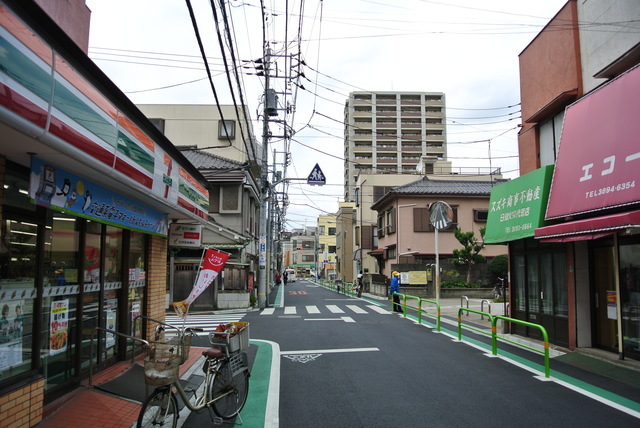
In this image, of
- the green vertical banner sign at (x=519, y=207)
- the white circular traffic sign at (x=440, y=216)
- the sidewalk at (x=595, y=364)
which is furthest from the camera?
the white circular traffic sign at (x=440, y=216)

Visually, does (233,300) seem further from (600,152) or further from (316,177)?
(600,152)

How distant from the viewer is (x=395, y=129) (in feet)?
249

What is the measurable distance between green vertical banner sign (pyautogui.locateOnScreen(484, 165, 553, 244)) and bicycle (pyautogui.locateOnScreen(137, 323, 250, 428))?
766 centimetres

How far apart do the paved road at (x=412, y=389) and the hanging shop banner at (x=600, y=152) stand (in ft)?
11.3

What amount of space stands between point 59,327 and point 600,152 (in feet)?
31.6

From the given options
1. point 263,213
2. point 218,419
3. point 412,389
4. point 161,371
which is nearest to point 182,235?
point 218,419

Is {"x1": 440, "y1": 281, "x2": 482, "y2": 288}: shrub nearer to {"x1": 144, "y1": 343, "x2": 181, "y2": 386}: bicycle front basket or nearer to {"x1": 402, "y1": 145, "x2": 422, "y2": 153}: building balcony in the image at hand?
{"x1": 144, "y1": 343, "x2": 181, "y2": 386}: bicycle front basket

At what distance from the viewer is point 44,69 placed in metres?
3.93

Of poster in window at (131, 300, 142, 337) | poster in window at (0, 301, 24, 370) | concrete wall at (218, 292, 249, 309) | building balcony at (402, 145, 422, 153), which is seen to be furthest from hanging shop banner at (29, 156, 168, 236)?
building balcony at (402, 145, 422, 153)

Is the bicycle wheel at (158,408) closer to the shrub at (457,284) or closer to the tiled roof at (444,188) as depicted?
the shrub at (457,284)

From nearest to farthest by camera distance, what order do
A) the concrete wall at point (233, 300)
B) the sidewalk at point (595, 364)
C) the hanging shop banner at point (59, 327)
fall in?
1. the hanging shop banner at point (59, 327)
2. the sidewalk at point (595, 364)
3. the concrete wall at point (233, 300)

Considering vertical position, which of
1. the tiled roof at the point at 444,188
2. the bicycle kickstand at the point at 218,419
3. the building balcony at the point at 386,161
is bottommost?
the bicycle kickstand at the point at 218,419

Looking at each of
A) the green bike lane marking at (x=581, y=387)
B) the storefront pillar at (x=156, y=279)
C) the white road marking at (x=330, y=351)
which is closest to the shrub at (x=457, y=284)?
the green bike lane marking at (x=581, y=387)

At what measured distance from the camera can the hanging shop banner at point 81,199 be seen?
4.61 m
